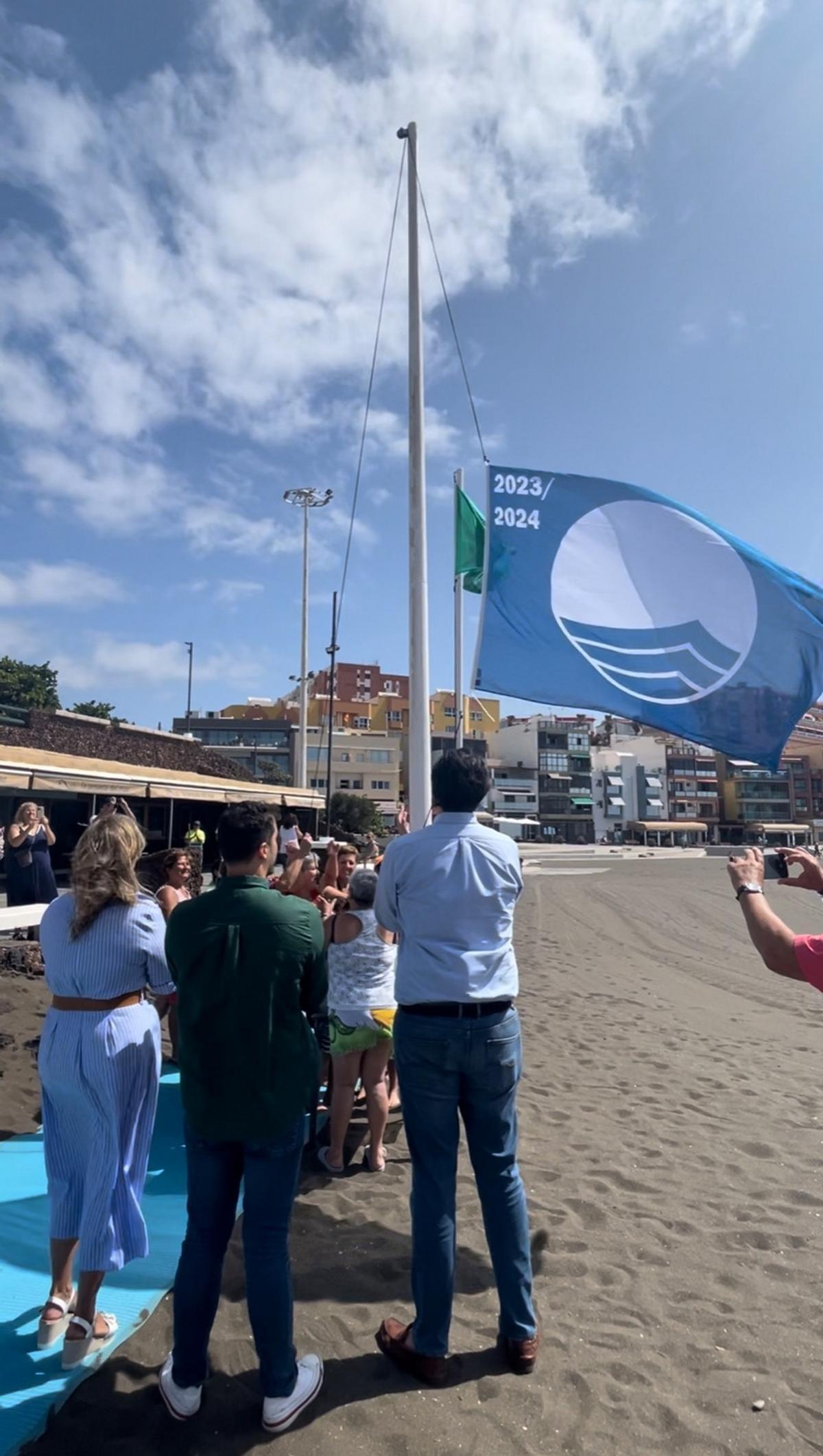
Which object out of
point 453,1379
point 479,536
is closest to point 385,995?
point 453,1379

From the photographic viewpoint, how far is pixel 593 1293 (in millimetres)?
3055

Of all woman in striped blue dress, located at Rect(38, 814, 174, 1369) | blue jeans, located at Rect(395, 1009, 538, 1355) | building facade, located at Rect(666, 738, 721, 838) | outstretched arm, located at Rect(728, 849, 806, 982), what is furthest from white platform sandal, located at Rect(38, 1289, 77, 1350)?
building facade, located at Rect(666, 738, 721, 838)

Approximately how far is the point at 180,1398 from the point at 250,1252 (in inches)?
17.8

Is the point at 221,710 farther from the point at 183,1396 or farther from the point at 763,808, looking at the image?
the point at 183,1396

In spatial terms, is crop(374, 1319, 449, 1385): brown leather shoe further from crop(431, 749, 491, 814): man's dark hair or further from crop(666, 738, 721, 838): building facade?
crop(666, 738, 721, 838): building facade

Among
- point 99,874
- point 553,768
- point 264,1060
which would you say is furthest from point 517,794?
point 264,1060

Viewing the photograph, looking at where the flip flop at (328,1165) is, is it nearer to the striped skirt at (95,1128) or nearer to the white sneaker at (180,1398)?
the striped skirt at (95,1128)

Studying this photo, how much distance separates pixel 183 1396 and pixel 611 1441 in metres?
1.19

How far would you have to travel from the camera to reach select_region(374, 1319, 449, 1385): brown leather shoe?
251cm

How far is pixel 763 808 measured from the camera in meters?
95.5

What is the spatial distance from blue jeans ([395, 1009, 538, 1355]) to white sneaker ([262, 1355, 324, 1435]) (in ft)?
1.04

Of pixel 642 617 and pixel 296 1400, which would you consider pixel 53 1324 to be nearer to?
pixel 296 1400

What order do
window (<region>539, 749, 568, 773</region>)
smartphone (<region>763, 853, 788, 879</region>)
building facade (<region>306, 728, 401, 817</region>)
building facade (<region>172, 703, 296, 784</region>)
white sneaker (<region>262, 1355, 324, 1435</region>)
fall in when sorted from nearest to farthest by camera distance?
white sneaker (<region>262, 1355, 324, 1435</region>) → smartphone (<region>763, 853, 788, 879</region>) → building facade (<region>172, 703, 296, 784</region>) → building facade (<region>306, 728, 401, 817</region>) → window (<region>539, 749, 568, 773</region>)

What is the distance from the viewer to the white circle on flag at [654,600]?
19.7 feet
